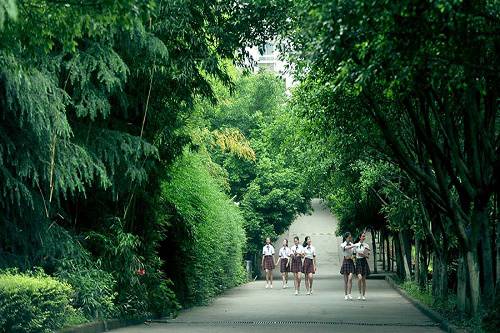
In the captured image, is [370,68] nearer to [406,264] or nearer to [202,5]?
[202,5]

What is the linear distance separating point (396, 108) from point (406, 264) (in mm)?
19442

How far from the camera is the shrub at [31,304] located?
13.1 meters

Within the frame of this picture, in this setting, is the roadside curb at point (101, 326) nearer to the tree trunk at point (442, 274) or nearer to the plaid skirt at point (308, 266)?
the tree trunk at point (442, 274)

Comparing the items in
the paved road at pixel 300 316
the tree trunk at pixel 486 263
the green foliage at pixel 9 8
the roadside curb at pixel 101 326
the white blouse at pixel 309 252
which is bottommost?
the roadside curb at pixel 101 326

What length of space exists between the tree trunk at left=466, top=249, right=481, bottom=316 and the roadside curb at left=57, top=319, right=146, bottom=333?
21.5ft

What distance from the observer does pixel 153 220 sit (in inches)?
866

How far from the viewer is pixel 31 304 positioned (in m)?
13.6

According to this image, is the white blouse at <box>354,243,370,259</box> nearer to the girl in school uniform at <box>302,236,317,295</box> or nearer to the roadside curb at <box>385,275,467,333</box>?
the roadside curb at <box>385,275,467,333</box>

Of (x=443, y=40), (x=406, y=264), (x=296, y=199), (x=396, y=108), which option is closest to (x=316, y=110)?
(x=396, y=108)

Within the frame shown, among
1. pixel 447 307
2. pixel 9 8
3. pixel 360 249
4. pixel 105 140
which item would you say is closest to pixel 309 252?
pixel 360 249

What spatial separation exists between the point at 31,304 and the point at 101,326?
12.0 ft

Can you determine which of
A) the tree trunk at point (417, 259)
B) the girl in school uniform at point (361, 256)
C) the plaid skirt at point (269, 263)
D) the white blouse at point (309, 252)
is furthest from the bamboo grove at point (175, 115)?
the plaid skirt at point (269, 263)

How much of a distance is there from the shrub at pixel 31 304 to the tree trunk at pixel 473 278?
310 inches

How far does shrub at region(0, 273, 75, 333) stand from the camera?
1315 centimetres
